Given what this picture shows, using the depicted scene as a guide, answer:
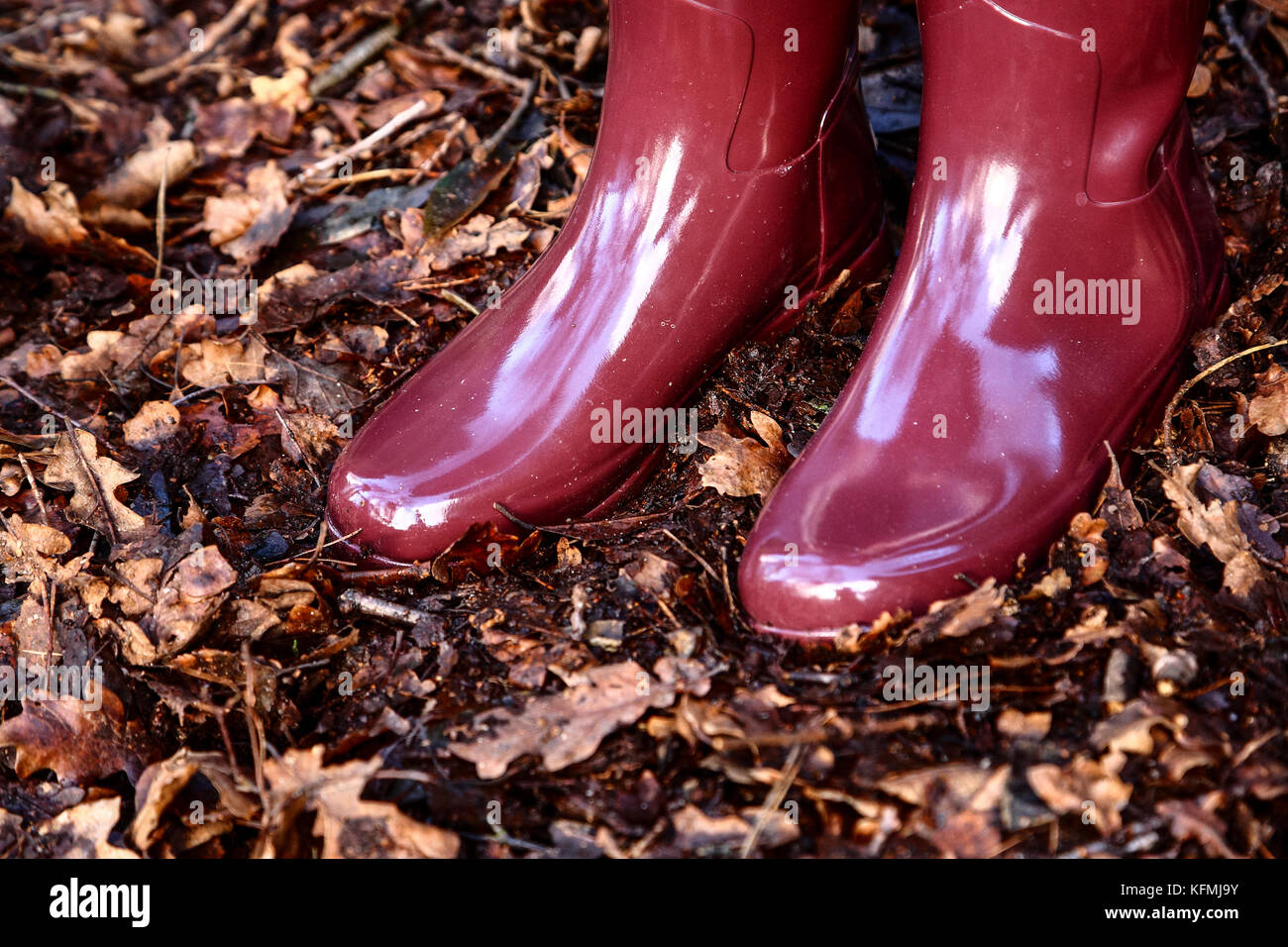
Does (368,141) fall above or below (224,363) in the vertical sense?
above

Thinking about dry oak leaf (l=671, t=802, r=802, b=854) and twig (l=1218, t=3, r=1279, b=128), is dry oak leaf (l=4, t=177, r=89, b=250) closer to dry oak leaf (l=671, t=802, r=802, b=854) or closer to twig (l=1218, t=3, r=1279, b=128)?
dry oak leaf (l=671, t=802, r=802, b=854)

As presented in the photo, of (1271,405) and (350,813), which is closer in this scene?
(350,813)

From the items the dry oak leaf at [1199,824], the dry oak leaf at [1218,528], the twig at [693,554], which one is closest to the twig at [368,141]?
the twig at [693,554]

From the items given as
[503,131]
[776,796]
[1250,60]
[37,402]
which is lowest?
[776,796]

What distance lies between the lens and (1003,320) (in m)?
1.53

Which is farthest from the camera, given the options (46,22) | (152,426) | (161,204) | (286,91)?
(46,22)

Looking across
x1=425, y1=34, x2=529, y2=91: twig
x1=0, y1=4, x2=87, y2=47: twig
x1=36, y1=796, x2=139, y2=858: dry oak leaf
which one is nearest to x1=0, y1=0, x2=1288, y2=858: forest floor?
x1=36, y1=796, x2=139, y2=858: dry oak leaf

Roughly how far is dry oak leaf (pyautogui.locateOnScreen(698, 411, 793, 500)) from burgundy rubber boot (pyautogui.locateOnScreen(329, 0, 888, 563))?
2.7 inches

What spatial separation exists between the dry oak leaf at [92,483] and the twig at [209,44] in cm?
167

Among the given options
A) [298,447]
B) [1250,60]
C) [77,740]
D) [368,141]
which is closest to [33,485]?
[298,447]

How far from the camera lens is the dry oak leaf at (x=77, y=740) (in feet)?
4.90

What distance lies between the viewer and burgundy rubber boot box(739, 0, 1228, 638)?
4.65 feet

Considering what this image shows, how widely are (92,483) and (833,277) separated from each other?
4.33ft

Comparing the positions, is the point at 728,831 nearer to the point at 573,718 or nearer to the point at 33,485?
the point at 573,718
